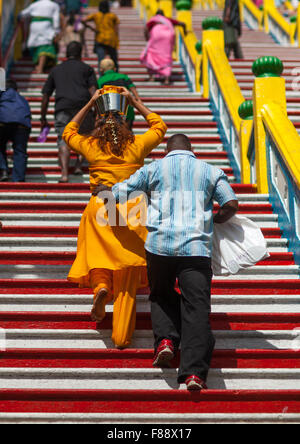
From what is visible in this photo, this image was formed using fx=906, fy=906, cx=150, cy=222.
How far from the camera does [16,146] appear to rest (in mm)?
9906

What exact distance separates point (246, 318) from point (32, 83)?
7.88m

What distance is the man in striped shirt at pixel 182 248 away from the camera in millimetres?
5801

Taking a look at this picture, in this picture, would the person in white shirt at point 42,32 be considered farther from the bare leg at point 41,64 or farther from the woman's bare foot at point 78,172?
the woman's bare foot at point 78,172

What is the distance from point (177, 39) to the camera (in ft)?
53.2

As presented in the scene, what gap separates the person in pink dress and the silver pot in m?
7.35

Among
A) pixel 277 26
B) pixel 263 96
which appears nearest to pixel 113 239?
pixel 263 96

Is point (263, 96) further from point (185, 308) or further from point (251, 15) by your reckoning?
point (251, 15)

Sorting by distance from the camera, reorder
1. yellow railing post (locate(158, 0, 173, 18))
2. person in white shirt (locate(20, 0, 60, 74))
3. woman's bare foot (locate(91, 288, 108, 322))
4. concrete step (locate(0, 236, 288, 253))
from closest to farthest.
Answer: woman's bare foot (locate(91, 288, 108, 322)) < concrete step (locate(0, 236, 288, 253)) < person in white shirt (locate(20, 0, 60, 74)) < yellow railing post (locate(158, 0, 173, 18))

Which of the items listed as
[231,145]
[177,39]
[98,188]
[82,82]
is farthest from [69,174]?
[177,39]

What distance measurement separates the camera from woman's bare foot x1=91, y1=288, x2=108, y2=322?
20.4 feet

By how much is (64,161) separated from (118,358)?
3884 mm

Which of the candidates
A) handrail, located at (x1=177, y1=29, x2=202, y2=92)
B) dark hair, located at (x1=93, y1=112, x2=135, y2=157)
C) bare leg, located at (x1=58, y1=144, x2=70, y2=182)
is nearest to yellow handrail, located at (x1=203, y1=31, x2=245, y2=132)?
handrail, located at (x1=177, y1=29, x2=202, y2=92)

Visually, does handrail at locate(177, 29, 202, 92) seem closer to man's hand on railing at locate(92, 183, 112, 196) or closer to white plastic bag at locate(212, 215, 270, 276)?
man's hand on railing at locate(92, 183, 112, 196)

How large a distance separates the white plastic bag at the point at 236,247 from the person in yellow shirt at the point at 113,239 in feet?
1.78
